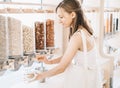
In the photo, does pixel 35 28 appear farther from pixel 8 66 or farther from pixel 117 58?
pixel 117 58

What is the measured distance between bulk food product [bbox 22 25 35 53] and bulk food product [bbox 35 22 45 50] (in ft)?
0.11

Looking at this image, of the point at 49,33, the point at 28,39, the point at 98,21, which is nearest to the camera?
the point at 28,39

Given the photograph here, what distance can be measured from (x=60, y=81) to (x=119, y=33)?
1.13 metres

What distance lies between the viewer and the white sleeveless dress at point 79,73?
1.39 metres

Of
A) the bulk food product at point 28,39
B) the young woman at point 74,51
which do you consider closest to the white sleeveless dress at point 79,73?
the young woman at point 74,51

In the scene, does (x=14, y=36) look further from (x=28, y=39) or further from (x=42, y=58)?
(x=42, y=58)

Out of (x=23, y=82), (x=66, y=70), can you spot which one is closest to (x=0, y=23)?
(x=23, y=82)

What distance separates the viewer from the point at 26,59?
129 centimetres

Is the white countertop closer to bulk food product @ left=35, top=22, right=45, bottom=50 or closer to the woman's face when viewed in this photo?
bulk food product @ left=35, top=22, right=45, bottom=50

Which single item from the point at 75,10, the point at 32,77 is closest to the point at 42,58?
the point at 32,77

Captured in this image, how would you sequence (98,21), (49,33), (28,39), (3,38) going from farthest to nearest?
(98,21) → (49,33) → (28,39) → (3,38)

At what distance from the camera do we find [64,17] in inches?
53.6

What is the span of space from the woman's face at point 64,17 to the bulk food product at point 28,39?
0.19 m

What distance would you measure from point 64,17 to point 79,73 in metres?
0.35
